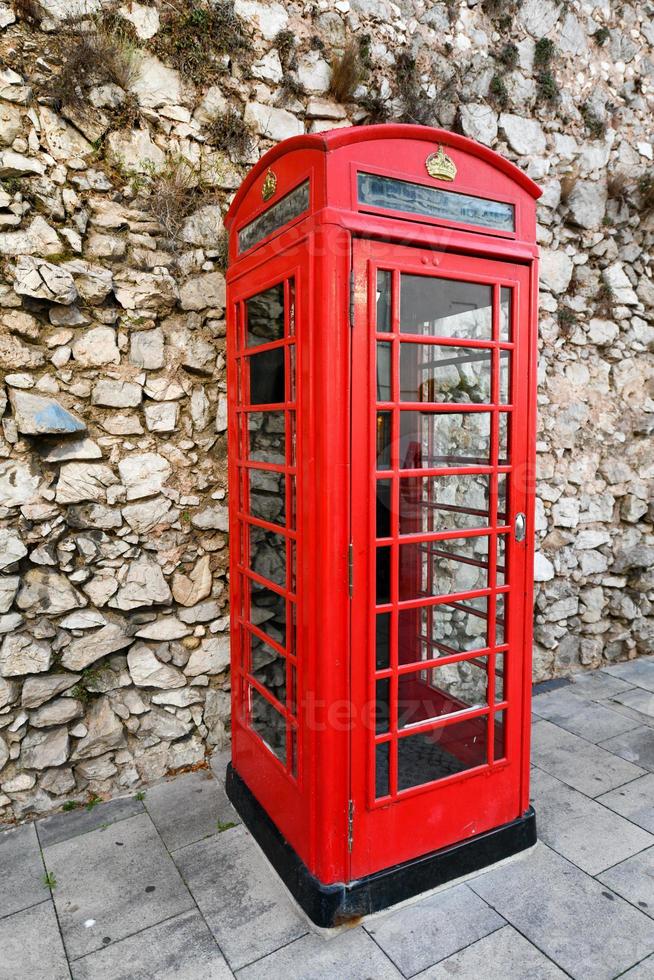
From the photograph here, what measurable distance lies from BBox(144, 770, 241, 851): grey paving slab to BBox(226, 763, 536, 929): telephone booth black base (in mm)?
193

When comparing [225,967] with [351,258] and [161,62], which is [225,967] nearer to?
[351,258]

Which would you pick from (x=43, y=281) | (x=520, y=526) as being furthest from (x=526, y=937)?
(x=43, y=281)

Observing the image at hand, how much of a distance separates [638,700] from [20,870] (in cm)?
344

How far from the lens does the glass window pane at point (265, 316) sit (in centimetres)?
230

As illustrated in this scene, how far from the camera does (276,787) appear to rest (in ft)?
8.16

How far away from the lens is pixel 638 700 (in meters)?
3.86

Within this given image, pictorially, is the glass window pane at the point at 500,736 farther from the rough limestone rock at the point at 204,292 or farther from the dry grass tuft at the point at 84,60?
the dry grass tuft at the point at 84,60

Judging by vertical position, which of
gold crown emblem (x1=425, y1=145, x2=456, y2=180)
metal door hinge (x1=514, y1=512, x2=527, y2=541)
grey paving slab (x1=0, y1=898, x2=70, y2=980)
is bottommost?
grey paving slab (x1=0, y1=898, x2=70, y2=980)

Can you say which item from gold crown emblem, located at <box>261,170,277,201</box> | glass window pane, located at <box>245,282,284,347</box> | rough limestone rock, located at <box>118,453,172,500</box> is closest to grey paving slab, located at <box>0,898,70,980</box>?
rough limestone rock, located at <box>118,453,172,500</box>

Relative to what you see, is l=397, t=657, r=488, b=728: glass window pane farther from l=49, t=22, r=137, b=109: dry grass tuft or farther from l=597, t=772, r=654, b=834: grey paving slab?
l=49, t=22, r=137, b=109: dry grass tuft

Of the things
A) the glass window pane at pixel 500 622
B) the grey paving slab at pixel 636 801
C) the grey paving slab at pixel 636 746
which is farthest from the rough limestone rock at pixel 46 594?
the grey paving slab at pixel 636 746

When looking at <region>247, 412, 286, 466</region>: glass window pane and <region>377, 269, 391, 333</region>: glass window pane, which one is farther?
<region>247, 412, 286, 466</region>: glass window pane

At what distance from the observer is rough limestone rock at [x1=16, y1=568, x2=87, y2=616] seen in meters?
2.71

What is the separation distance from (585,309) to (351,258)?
2.63 metres
